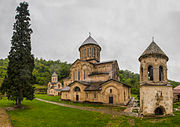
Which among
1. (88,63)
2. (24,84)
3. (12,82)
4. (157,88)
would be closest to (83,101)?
(88,63)

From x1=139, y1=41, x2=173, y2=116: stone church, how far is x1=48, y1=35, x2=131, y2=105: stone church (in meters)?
7.74

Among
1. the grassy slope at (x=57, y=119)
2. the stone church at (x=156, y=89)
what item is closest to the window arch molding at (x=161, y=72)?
the stone church at (x=156, y=89)

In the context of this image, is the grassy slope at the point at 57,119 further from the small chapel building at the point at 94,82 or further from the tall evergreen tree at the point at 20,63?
the small chapel building at the point at 94,82

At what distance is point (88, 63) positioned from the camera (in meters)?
26.5

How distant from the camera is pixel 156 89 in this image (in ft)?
40.3

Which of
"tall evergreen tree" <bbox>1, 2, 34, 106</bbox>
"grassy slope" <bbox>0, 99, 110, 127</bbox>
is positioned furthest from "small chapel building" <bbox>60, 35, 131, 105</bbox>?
"tall evergreen tree" <bbox>1, 2, 34, 106</bbox>

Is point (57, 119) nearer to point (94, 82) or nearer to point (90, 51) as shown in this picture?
point (94, 82)

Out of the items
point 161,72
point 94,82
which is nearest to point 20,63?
point 94,82

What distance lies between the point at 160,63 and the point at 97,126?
396 inches

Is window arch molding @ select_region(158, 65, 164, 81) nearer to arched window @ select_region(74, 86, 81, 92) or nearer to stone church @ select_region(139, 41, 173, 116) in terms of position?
stone church @ select_region(139, 41, 173, 116)

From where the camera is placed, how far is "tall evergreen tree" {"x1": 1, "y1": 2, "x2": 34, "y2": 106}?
15477 mm

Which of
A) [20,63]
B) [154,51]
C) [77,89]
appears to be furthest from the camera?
[77,89]

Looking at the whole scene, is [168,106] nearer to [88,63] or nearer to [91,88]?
[91,88]

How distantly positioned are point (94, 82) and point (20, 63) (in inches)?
595
